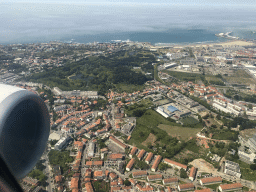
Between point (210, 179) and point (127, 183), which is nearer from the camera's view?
point (127, 183)

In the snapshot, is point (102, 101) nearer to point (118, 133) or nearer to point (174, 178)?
point (118, 133)

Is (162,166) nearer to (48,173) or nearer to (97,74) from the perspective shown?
(48,173)

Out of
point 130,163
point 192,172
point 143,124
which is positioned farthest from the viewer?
point 143,124

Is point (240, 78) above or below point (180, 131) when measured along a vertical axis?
above

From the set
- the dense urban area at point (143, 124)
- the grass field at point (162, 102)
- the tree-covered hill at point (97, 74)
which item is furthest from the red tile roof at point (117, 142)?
the tree-covered hill at point (97, 74)

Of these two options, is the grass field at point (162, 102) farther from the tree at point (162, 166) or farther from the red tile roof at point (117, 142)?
the tree at point (162, 166)

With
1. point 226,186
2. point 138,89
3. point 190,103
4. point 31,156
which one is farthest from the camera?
point 138,89

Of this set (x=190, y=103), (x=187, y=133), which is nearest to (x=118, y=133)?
(x=187, y=133)

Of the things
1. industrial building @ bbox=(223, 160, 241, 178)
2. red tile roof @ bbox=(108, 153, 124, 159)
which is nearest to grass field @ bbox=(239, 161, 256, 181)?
industrial building @ bbox=(223, 160, 241, 178)

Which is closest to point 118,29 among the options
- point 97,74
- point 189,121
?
point 97,74
